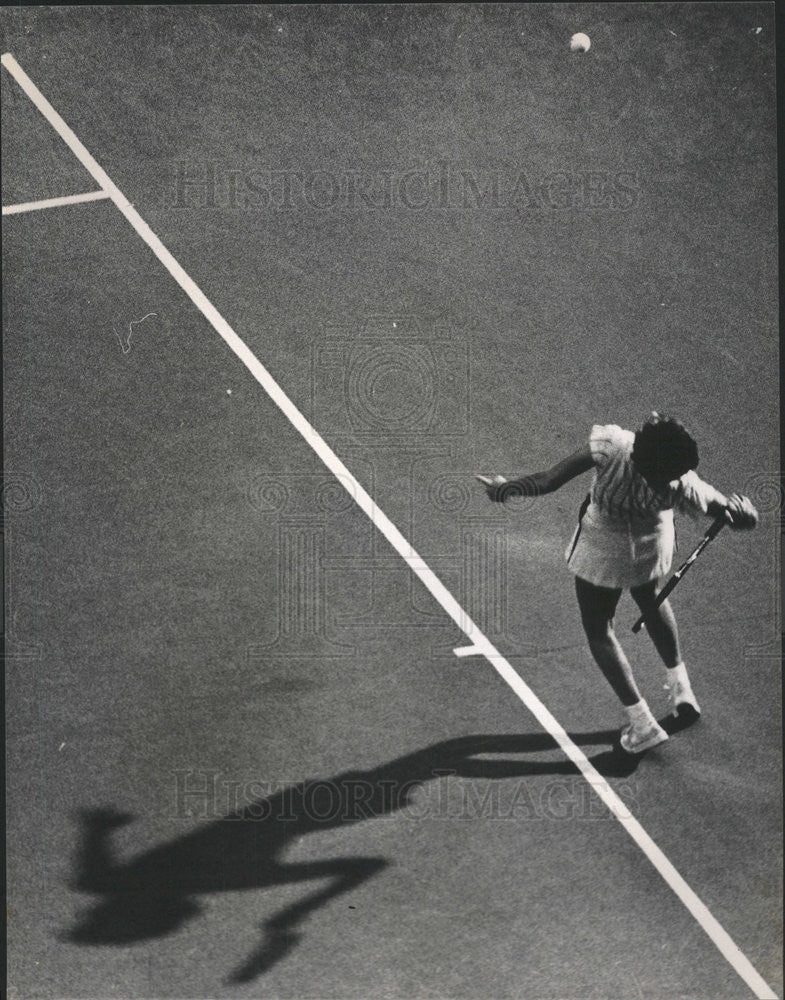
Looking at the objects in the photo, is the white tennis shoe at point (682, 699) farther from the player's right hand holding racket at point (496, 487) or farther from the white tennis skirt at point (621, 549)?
the player's right hand holding racket at point (496, 487)

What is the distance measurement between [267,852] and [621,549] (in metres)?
2.81

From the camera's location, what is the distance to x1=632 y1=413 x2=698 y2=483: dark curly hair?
6.82m

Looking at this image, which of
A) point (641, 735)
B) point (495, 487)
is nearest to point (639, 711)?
point (641, 735)

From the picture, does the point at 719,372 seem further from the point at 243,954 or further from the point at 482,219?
the point at 243,954

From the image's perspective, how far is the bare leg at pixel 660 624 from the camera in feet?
25.1

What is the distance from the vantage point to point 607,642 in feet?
24.9

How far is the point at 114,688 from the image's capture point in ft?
25.2

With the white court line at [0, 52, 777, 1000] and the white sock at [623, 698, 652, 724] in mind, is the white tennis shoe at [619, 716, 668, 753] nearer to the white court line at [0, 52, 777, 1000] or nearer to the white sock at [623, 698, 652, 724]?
the white sock at [623, 698, 652, 724]

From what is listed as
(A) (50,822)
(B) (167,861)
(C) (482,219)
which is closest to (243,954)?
(B) (167,861)

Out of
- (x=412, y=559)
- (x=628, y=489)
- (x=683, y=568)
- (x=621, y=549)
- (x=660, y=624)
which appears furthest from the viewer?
(x=412, y=559)

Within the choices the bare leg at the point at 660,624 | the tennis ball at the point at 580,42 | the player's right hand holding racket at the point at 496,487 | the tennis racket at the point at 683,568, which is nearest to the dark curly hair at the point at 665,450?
the tennis racket at the point at 683,568

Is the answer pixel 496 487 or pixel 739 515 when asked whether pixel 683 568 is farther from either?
pixel 496 487

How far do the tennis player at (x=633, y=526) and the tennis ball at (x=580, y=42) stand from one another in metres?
3.13

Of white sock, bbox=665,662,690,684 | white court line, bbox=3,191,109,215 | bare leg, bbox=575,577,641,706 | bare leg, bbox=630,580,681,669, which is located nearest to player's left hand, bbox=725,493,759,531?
bare leg, bbox=630,580,681,669
